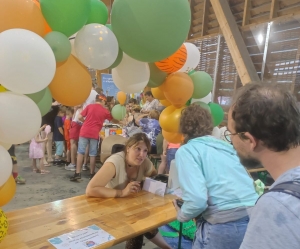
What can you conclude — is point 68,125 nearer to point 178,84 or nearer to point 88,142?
point 88,142

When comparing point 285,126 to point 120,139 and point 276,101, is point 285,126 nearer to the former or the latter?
point 276,101

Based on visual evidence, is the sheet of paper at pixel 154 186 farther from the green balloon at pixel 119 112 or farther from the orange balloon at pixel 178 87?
the green balloon at pixel 119 112

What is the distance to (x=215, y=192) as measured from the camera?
4.89 ft

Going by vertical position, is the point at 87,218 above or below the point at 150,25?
below

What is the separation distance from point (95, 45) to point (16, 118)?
0.55m

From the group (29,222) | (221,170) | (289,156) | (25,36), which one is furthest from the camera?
(29,222)

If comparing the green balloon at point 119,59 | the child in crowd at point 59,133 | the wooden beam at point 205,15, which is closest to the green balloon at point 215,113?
the green balloon at point 119,59

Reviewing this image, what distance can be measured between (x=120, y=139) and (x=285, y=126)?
12.1 feet

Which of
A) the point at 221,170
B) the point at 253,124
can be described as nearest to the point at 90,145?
the point at 221,170

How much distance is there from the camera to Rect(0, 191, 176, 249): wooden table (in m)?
1.45

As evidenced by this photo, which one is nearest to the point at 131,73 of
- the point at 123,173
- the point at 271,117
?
the point at 123,173

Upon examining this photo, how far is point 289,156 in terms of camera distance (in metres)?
0.80

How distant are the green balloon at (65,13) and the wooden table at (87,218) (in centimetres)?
107

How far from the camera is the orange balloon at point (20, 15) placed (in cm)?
120
